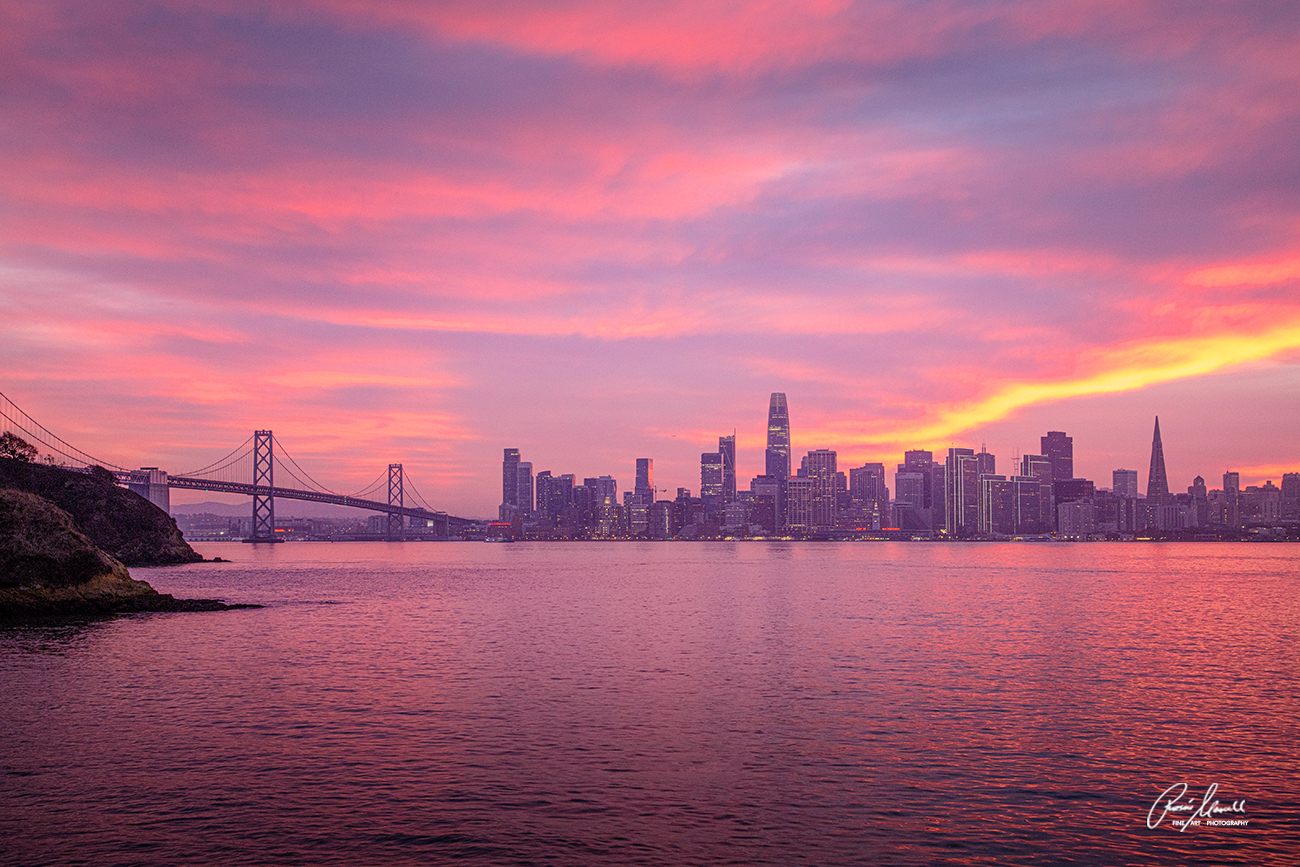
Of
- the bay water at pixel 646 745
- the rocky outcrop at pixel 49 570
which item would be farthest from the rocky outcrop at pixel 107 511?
the bay water at pixel 646 745

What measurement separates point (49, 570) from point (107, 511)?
83810 mm

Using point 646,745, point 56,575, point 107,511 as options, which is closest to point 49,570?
point 56,575

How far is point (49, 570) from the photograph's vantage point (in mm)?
61906

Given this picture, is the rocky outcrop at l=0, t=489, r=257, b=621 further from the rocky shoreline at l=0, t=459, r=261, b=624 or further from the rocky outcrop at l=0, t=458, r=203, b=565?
the rocky outcrop at l=0, t=458, r=203, b=565

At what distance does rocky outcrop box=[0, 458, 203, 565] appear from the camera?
122562 millimetres

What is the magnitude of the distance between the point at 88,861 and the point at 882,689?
91.8 ft

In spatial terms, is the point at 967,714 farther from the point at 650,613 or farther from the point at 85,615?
A: the point at 85,615

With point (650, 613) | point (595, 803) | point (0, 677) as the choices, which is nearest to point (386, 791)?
→ point (595, 803)

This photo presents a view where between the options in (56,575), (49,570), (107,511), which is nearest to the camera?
(49,570)

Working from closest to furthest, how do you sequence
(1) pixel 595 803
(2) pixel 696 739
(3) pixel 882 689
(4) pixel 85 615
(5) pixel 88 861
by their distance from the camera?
(5) pixel 88 861 < (1) pixel 595 803 < (2) pixel 696 739 < (3) pixel 882 689 < (4) pixel 85 615

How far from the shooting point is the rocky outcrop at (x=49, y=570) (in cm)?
A: 5919

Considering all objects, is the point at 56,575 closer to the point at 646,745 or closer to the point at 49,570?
the point at 49,570

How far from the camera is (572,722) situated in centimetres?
3002

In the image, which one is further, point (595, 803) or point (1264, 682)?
point (1264, 682)
